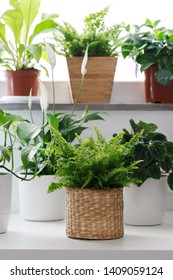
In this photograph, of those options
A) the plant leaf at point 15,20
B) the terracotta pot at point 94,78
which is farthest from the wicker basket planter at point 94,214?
the plant leaf at point 15,20

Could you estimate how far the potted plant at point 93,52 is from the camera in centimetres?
188

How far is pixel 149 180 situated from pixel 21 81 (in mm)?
536

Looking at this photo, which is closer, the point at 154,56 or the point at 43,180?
the point at 43,180

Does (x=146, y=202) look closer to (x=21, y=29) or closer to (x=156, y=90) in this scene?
(x=156, y=90)

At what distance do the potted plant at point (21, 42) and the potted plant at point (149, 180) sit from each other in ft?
1.35

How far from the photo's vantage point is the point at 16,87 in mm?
1899

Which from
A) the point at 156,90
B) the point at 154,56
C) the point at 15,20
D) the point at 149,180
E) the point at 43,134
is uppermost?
the point at 15,20

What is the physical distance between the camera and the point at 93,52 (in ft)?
6.23

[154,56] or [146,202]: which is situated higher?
[154,56]

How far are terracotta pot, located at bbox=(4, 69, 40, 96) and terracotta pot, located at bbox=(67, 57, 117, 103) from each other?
12cm

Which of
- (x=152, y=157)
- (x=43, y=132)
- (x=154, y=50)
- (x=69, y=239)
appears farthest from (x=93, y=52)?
(x=69, y=239)

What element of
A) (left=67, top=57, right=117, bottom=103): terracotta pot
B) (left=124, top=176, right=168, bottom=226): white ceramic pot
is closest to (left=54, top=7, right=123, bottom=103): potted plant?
(left=67, top=57, right=117, bottom=103): terracotta pot

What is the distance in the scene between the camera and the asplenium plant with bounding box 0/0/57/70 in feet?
6.07
